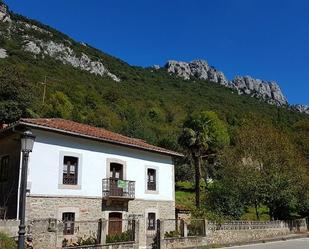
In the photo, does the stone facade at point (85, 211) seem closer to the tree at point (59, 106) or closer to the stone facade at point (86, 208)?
the stone facade at point (86, 208)

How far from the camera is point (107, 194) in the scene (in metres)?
23.1

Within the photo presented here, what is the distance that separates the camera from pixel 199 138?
125 ft

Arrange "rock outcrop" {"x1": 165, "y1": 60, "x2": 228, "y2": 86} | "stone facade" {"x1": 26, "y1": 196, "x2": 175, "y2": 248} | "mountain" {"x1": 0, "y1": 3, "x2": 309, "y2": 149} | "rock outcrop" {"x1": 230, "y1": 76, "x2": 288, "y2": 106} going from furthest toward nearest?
"rock outcrop" {"x1": 230, "y1": 76, "x2": 288, "y2": 106} → "rock outcrop" {"x1": 165, "y1": 60, "x2": 228, "y2": 86} → "mountain" {"x1": 0, "y1": 3, "x2": 309, "y2": 149} → "stone facade" {"x1": 26, "y1": 196, "x2": 175, "y2": 248}

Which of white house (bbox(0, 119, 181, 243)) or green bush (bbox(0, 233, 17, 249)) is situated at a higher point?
white house (bbox(0, 119, 181, 243))

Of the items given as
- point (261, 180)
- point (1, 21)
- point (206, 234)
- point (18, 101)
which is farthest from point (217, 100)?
point (206, 234)

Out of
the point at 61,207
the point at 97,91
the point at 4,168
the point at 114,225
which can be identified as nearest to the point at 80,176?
the point at 61,207

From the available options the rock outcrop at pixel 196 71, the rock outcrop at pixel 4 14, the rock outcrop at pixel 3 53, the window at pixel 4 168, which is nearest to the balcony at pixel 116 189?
the window at pixel 4 168

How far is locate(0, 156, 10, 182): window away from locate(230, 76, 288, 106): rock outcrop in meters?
120

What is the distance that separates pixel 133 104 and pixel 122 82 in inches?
619

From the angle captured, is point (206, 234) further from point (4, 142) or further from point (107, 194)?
point (4, 142)

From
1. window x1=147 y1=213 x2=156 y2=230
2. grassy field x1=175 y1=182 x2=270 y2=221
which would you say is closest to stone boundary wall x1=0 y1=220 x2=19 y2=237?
window x1=147 y1=213 x2=156 y2=230

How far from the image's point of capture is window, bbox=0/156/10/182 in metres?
21.2

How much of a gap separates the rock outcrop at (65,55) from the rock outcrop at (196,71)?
37.4 meters

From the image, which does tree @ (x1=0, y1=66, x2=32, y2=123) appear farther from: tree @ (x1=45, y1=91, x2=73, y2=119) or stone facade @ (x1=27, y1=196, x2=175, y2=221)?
stone facade @ (x1=27, y1=196, x2=175, y2=221)
